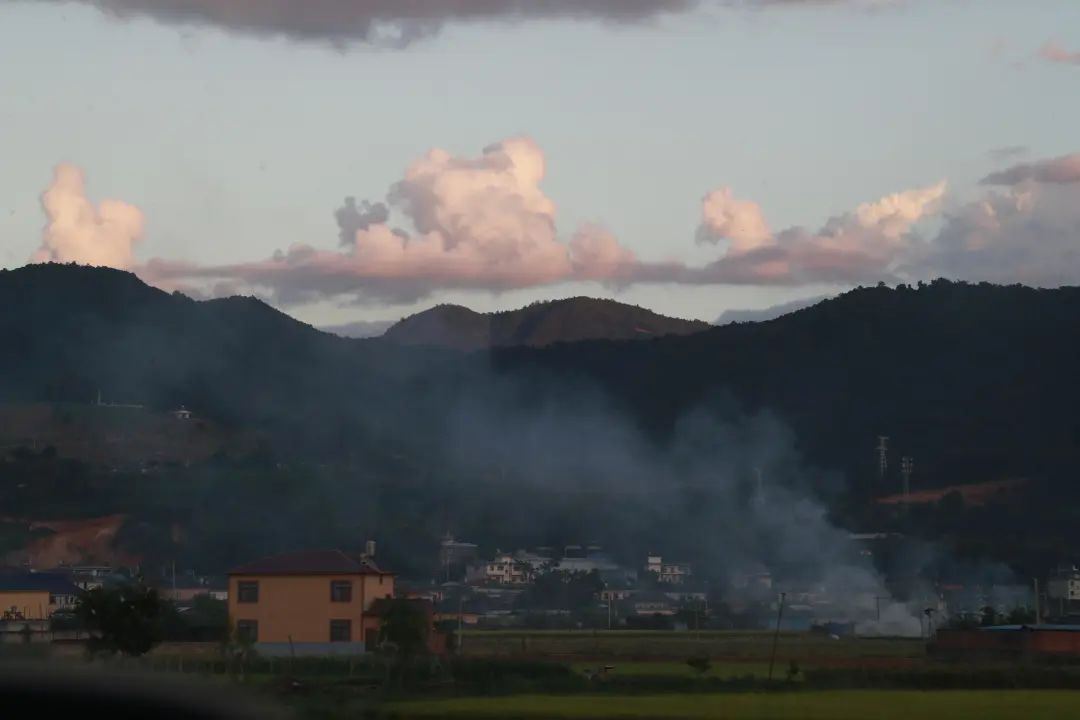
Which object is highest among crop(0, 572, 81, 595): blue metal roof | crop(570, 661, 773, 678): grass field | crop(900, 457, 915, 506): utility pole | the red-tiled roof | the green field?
crop(900, 457, 915, 506): utility pole

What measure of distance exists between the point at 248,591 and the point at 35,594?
926 inches

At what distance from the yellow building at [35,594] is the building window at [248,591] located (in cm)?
1635

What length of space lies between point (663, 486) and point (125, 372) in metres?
60.9

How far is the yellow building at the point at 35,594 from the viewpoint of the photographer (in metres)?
75.8

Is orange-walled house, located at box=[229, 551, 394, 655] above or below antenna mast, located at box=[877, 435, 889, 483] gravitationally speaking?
below

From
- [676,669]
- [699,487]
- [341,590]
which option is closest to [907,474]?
[699,487]

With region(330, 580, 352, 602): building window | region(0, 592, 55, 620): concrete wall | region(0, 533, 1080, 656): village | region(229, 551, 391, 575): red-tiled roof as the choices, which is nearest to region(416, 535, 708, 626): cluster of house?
region(0, 533, 1080, 656): village

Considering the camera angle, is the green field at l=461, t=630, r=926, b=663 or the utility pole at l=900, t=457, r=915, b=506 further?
the utility pole at l=900, t=457, r=915, b=506

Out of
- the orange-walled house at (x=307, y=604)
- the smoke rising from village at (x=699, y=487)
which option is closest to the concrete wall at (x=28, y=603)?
the orange-walled house at (x=307, y=604)

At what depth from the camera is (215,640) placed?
192 feet

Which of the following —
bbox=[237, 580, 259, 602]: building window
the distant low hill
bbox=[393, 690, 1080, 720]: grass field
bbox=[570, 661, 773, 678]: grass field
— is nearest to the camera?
bbox=[393, 690, 1080, 720]: grass field

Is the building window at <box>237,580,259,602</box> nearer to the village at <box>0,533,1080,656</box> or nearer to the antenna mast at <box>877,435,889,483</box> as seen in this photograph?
the village at <box>0,533,1080,656</box>

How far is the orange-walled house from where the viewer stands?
188ft

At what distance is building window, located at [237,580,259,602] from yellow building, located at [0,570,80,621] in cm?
1635
